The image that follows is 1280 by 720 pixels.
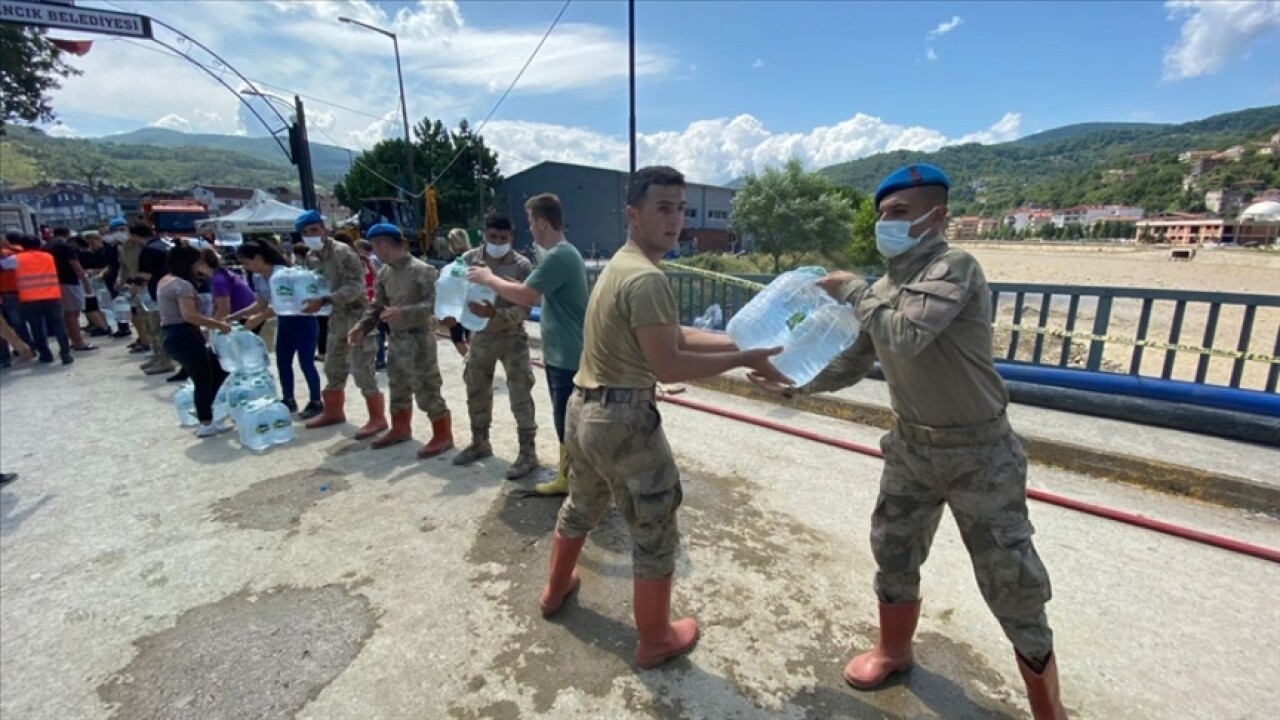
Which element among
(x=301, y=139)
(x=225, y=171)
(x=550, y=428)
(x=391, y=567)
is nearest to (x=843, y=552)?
(x=391, y=567)

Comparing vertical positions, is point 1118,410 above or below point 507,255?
below

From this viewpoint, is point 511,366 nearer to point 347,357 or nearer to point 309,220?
point 347,357

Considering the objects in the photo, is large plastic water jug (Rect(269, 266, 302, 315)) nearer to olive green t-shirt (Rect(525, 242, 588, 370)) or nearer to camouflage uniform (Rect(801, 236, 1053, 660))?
olive green t-shirt (Rect(525, 242, 588, 370))

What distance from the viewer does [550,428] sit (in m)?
5.13

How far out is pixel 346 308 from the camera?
16.2 feet

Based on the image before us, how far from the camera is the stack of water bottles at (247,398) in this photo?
15.5 ft

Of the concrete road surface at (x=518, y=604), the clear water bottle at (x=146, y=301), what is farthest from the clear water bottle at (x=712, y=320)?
the clear water bottle at (x=146, y=301)

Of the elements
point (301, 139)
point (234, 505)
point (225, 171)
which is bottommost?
point (234, 505)

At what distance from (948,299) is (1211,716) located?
1.87 meters

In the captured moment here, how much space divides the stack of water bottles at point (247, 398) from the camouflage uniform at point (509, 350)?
1992mm

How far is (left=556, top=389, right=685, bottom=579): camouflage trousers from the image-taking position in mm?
2074

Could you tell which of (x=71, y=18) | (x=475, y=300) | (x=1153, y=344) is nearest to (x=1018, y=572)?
(x=475, y=300)

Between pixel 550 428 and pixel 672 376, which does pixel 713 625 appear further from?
pixel 550 428

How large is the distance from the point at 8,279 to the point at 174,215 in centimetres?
2310
